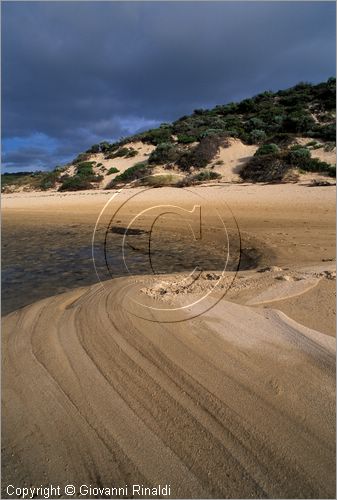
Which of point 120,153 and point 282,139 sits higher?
point 120,153

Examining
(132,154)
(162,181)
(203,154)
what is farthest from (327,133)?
(132,154)

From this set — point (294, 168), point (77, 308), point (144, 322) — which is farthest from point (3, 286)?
point (294, 168)

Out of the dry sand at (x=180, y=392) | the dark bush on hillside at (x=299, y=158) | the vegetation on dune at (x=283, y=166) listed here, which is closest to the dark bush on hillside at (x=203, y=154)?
the vegetation on dune at (x=283, y=166)

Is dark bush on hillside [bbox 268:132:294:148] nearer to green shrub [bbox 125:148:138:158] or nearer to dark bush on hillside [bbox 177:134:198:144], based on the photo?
dark bush on hillside [bbox 177:134:198:144]

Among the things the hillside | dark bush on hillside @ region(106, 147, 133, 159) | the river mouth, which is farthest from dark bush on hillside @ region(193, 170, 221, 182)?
dark bush on hillside @ region(106, 147, 133, 159)

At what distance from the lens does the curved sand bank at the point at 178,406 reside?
5.15ft

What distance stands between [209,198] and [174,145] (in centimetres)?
1025

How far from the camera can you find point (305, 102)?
82.1 ft

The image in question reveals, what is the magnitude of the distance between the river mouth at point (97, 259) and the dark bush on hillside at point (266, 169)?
7022 millimetres

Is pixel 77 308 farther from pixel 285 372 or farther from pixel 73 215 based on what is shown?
pixel 73 215

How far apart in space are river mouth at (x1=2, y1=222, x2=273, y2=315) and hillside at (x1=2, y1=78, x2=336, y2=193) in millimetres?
3747

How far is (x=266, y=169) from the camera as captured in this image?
47.6ft

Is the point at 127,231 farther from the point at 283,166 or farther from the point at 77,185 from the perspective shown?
the point at 77,185

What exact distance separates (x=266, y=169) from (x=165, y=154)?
25.5 feet
